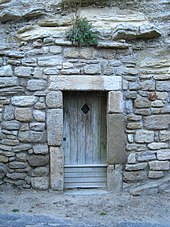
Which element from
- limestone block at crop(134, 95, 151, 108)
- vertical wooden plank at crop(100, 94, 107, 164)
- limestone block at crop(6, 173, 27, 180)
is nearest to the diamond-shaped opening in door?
vertical wooden plank at crop(100, 94, 107, 164)

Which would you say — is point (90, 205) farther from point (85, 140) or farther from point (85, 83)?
point (85, 83)

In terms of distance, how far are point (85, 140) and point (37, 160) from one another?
2.86 ft

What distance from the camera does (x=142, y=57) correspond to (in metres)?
5.48

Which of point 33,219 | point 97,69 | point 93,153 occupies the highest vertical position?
point 97,69

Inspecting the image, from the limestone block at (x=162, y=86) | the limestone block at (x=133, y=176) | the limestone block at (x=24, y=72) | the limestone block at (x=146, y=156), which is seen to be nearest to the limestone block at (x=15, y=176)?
the limestone block at (x=24, y=72)

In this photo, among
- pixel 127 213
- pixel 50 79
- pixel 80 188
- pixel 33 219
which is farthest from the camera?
pixel 80 188

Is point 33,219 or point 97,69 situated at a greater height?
point 97,69

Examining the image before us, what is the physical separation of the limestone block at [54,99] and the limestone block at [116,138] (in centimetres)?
83

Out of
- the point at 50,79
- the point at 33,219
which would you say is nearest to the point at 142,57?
the point at 50,79

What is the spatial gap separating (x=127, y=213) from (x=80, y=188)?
3.77 feet

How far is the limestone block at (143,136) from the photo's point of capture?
5344 mm

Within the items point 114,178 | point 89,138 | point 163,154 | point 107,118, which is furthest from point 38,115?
point 163,154

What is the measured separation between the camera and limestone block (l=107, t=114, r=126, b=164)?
5.31m

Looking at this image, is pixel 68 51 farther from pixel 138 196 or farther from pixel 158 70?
pixel 138 196
